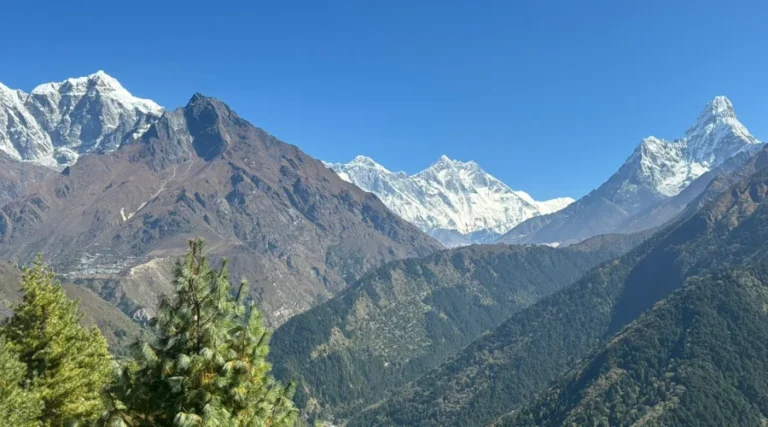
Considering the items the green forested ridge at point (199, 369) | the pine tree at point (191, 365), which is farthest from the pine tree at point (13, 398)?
Answer: the pine tree at point (191, 365)

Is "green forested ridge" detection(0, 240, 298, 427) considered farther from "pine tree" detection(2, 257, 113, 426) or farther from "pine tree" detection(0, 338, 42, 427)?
"pine tree" detection(2, 257, 113, 426)

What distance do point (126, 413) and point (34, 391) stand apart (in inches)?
692

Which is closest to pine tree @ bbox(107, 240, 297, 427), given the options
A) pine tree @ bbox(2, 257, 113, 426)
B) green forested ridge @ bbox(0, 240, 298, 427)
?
green forested ridge @ bbox(0, 240, 298, 427)

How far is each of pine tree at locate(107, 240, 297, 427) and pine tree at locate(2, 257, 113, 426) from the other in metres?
17.4

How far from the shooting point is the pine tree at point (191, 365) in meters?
21.1

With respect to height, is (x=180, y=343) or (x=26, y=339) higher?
(x=26, y=339)

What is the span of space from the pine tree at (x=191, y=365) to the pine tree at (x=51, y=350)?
57.2 ft

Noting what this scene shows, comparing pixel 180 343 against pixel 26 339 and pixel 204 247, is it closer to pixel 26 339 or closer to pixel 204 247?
pixel 204 247

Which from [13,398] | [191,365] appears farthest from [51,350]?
[191,365]

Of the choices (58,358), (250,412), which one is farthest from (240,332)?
(58,358)

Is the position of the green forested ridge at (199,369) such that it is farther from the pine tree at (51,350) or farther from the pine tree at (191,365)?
the pine tree at (51,350)

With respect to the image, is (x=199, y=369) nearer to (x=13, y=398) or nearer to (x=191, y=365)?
(x=191, y=365)

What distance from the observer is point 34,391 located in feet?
112

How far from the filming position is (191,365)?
69.2 feet
